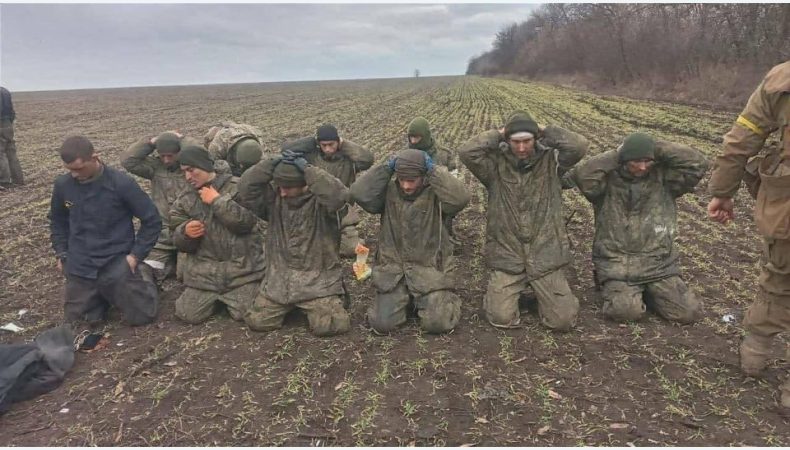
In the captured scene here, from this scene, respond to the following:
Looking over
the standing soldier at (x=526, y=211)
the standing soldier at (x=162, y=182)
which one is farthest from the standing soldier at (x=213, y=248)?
the standing soldier at (x=526, y=211)

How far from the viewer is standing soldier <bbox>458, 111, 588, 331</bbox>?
5043mm

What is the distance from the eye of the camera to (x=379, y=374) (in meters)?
4.27

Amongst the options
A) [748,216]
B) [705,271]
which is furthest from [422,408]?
[748,216]

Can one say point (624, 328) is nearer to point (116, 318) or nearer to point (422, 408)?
point (422, 408)

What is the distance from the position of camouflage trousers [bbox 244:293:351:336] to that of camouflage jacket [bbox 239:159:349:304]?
0.18ft

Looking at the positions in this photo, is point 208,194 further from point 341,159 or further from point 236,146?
point 341,159

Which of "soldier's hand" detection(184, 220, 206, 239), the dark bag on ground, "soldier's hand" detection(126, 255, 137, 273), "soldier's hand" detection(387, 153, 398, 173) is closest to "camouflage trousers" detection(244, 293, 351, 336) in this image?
"soldier's hand" detection(184, 220, 206, 239)

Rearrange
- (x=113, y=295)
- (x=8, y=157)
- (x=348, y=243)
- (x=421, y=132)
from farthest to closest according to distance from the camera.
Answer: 1. (x=8, y=157)
2. (x=348, y=243)
3. (x=421, y=132)
4. (x=113, y=295)

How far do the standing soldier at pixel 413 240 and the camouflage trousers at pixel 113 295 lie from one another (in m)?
2.04

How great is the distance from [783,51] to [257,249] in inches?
952

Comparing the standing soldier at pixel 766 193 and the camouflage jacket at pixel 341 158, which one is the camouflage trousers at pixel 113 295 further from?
the standing soldier at pixel 766 193

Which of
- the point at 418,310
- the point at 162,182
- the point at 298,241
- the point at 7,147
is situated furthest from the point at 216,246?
the point at 7,147

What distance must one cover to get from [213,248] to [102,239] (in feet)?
3.04

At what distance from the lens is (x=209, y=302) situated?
5.27m
